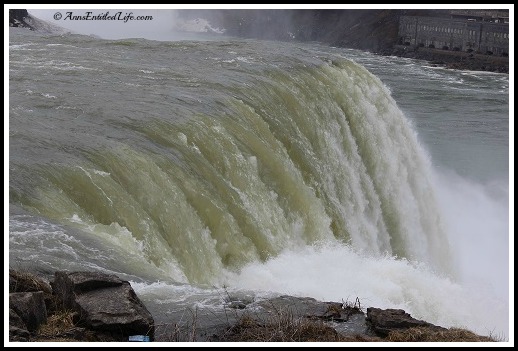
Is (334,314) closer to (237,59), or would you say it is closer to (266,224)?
(266,224)

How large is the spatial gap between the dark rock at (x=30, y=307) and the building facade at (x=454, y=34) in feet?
89.2

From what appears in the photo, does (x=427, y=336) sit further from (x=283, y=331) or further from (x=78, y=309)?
(x=78, y=309)

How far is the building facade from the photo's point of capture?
32.3 metres

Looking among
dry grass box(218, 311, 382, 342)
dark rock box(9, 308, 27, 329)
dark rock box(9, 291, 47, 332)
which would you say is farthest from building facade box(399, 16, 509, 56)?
dark rock box(9, 308, 27, 329)

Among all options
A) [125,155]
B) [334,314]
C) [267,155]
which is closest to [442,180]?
[267,155]

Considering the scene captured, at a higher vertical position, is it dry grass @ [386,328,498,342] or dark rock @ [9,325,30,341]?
dark rock @ [9,325,30,341]

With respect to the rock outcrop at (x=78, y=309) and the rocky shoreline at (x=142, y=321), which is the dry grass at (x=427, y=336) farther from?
the rock outcrop at (x=78, y=309)

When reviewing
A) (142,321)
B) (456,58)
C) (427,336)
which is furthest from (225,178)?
(456,58)

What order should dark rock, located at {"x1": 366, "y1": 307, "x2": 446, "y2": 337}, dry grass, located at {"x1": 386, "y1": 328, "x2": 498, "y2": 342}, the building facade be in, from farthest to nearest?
the building facade < dark rock, located at {"x1": 366, "y1": 307, "x2": 446, "y2": 337} < dry grass, located at {"x1": 386, "y1": 328, "x2": 498, "y2": 342}

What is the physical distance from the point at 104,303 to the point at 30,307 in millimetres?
503

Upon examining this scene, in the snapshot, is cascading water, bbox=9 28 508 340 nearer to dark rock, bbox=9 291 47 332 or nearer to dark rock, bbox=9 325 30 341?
dark rock, bbox=9 291 47 332

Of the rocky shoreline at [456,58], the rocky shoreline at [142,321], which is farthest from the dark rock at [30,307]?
the rocky shoreline at [456,58]

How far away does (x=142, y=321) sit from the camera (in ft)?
18.2

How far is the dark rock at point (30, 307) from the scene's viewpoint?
17.9 feet
